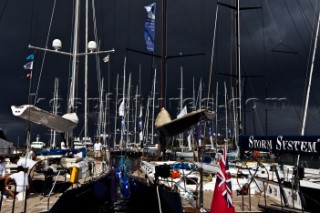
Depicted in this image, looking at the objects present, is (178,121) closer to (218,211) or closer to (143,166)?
(143,166)

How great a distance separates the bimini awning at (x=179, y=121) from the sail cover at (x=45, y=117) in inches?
152

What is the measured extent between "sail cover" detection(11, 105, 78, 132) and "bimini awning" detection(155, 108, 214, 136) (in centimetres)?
386

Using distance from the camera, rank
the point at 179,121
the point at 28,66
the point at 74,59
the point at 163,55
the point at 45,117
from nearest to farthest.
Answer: the point at 45,117 → the point at 179,121 → the point at 74,59 → the point at 163,55 → the point at 28,66

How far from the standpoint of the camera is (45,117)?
14.4 m

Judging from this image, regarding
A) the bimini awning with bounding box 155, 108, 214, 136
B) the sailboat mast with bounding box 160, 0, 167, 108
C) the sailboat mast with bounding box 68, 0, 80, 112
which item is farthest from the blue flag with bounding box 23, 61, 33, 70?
the bimini awning with bounding box 155, 108, 214, 136

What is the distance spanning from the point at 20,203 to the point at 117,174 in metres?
3.95

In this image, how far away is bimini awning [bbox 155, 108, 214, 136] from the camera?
1465cm

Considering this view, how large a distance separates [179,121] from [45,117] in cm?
546

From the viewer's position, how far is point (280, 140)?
10594 mm

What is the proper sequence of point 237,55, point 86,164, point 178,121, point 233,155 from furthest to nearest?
point 233,155 < point 237,55 < point 86,164 < point 178,121

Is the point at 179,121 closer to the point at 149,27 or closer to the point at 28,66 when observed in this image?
the point at 149,27

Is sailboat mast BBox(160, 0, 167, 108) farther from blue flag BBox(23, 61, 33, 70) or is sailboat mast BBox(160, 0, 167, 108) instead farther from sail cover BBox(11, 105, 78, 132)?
blue flag BBox(23, 61, 33, 70)

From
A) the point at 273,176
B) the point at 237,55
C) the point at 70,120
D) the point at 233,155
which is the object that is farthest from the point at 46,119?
the point at 233,155

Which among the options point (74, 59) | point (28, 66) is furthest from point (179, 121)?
point (28, 66)
